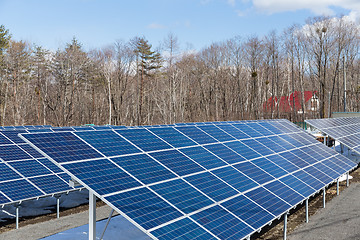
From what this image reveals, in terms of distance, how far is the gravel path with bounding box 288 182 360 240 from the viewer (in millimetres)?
12234

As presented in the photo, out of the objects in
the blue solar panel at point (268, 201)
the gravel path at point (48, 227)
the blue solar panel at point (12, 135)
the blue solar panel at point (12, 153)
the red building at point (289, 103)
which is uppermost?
the red building at point (289, 103)

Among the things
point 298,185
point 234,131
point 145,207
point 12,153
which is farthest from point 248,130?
point 12,153

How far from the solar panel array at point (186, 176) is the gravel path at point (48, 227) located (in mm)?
5679

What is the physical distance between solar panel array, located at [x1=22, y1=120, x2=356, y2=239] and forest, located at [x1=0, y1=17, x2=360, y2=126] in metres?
38.3

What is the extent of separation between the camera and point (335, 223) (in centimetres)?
1356

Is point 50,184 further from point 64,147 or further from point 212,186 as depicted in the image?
point 212,186

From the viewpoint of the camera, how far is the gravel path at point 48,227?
12.6 m

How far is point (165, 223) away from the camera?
7238mm

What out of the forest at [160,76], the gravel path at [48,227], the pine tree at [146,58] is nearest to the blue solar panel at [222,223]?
the gravel path at [48,227]

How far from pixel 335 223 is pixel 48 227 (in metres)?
11.9

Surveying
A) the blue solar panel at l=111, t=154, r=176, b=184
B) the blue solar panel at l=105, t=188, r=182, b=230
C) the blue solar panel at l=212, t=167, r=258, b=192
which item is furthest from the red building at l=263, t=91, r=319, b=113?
the blue solar panel at l=105, t=188, r=182, b=230

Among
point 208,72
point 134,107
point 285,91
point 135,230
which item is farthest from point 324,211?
point 285,91

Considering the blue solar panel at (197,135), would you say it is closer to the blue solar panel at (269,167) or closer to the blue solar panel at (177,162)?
the blue solar panel at (269,167)

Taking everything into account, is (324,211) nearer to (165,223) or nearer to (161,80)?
(165,223)
